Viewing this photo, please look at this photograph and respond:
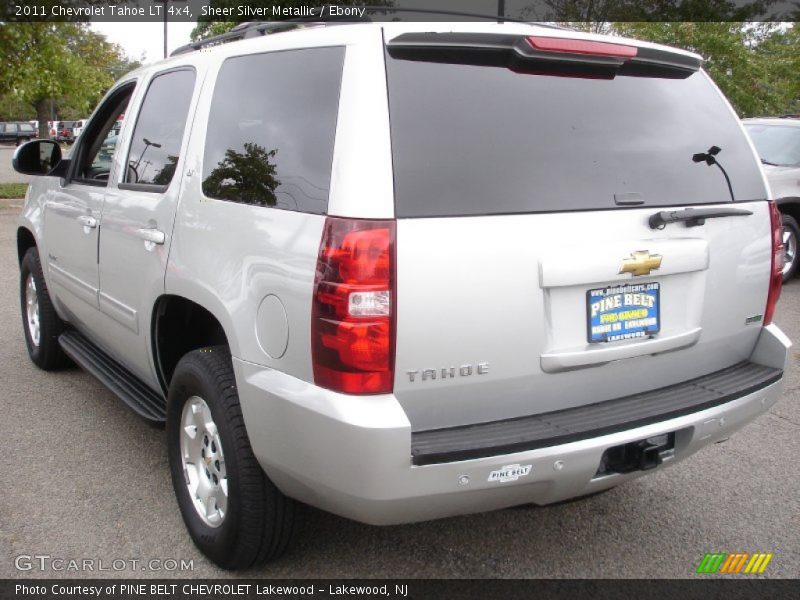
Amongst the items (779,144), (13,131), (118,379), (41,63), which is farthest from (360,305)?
(13,131)

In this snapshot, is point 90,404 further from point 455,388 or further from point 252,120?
point 455,388

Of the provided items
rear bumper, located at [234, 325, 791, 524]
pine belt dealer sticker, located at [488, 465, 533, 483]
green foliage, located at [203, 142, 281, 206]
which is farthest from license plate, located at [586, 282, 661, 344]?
green foliage, located at [203, 142, 281, 206]

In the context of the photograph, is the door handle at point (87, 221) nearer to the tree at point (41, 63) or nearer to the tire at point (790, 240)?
the tire at point (790, 240)

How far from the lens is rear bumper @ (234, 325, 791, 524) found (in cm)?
221

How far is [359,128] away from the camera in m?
2.29

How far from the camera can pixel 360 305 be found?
2.23 metres

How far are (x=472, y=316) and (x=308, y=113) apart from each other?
0.86m

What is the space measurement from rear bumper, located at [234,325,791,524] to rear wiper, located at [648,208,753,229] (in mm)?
672

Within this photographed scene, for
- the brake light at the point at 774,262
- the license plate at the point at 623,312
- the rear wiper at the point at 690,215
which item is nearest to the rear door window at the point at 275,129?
the license plate at the point at 623,312

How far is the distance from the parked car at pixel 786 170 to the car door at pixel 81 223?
7.29 m

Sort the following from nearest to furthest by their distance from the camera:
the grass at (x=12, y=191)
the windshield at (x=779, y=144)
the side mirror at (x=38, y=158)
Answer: the side mirror at (x=38, y=158)
the windshield at (x=779, y=144)
the grass at (x=12, y=191)

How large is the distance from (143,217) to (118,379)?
1.03 meters

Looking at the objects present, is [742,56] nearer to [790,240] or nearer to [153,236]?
[790,240]

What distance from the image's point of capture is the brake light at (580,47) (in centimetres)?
250
